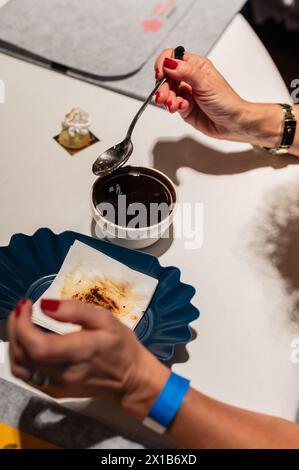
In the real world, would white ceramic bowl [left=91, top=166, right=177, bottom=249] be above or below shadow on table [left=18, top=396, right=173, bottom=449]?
above

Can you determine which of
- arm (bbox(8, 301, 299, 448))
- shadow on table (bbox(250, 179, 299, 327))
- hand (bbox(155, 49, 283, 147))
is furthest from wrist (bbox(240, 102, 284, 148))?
arm (bbox(8, 301, 299, 448))

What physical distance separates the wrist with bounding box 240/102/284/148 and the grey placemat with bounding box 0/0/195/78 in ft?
0.99

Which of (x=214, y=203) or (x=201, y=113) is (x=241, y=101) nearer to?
(x=201, y=113)

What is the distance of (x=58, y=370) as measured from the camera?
0.59 meters

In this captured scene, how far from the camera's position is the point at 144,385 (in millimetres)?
629

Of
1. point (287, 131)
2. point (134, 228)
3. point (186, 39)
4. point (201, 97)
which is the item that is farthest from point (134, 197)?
point (186, 39)

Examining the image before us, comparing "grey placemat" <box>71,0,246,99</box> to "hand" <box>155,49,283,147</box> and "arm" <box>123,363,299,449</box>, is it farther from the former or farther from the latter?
"arm" <box>123,363,299,449</box>

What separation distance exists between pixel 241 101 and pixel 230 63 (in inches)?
10.2

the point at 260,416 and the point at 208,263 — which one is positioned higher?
Answer: the point at 208,263

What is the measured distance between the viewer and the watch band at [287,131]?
102cm

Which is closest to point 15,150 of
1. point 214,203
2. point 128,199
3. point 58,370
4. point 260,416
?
point 128,199

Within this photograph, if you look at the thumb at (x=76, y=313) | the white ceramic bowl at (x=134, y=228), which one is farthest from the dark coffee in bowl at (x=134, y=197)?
the thumb at (x=76, y=313)

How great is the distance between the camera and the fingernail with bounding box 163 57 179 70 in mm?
947

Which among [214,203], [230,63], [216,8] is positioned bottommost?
[214,203]
